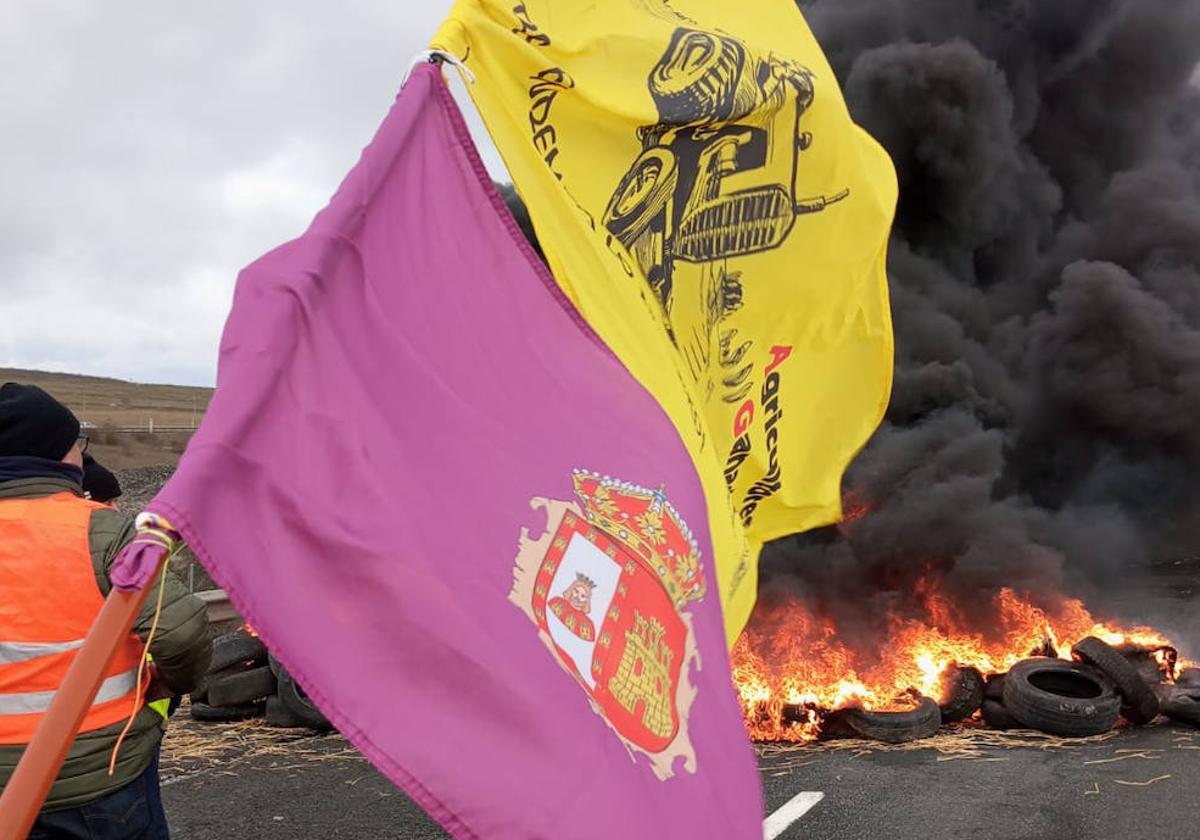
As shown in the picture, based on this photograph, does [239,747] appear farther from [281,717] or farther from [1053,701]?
A: [1053,701]

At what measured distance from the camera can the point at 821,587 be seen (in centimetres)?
1010

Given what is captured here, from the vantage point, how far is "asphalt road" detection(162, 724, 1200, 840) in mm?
5047

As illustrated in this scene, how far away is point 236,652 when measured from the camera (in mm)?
7434

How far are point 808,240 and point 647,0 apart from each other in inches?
50.4

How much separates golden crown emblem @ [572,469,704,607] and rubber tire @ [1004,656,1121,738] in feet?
16.4

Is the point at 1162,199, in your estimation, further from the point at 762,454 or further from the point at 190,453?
the point at 190,453

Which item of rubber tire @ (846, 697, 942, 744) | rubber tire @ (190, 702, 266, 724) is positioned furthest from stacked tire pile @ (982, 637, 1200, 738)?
rubber tire @ (190, 702, 266, 724)

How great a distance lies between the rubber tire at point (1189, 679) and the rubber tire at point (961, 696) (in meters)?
1.51

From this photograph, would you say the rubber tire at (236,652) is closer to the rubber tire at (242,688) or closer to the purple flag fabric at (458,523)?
the rubber tire at (242,688)

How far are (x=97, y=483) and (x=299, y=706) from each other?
3407 mm

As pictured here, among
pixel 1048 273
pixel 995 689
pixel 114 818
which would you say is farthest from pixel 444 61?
pixel 1048 273

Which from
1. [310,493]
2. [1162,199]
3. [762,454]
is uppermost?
[1162,199]

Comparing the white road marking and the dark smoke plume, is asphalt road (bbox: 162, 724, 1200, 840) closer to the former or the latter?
the white road marking

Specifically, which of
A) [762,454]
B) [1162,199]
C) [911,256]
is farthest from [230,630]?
[1162,199]
